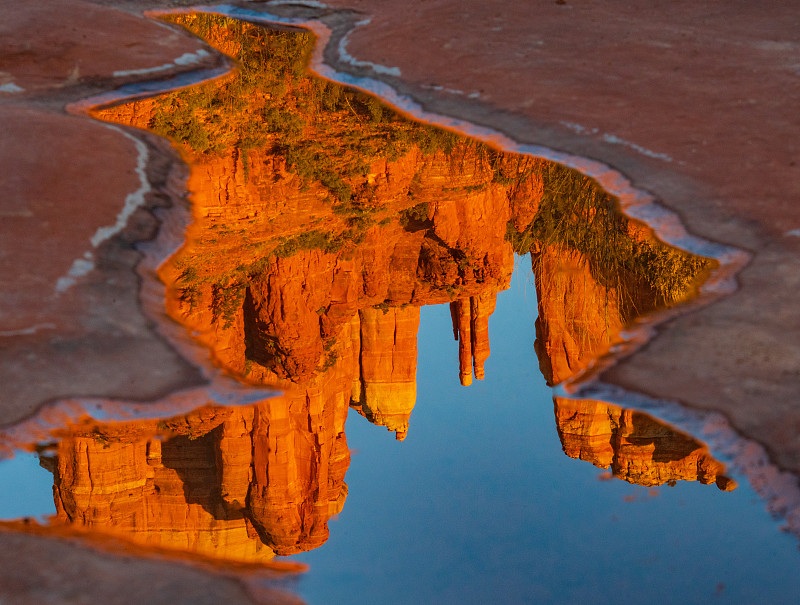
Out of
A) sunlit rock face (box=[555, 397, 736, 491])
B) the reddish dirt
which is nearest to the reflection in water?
sunlit rock face (box=[555, 397, 736, 491])

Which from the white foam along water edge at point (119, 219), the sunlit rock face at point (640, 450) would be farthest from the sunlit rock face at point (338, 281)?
the white foam along water edge at point (119, 219)

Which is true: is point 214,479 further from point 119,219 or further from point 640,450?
point 119,219

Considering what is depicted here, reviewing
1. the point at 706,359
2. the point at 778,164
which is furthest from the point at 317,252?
the point at 778,164

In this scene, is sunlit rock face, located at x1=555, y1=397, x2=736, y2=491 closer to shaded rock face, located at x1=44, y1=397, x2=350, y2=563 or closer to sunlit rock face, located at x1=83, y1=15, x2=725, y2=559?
sunlit rock face, located at x1=83, y1=15, x2=725, y2=559

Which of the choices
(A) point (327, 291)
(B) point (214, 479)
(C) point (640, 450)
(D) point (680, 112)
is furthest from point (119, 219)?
(D) point (680, 112)

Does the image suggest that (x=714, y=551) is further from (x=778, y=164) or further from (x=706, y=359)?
(x=778, y=164)

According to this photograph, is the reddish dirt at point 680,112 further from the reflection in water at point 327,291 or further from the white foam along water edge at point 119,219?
the white foam along water edge at point 119,219
